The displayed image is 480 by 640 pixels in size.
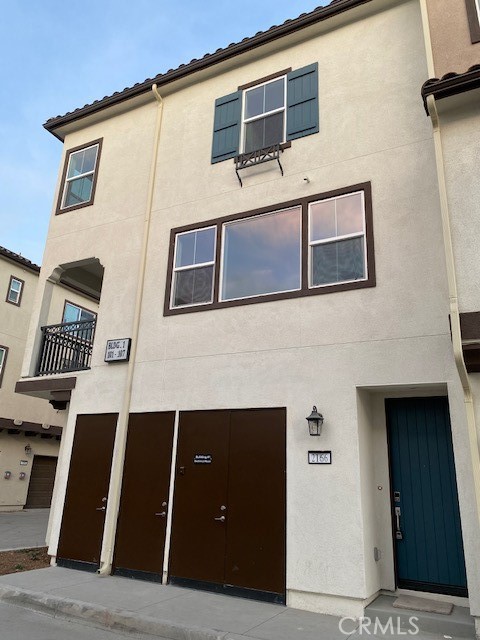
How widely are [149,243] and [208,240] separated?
1.37 m

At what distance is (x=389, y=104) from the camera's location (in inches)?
299

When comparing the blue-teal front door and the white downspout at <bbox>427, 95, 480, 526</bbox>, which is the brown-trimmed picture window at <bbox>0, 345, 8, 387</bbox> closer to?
the blue-teal front door

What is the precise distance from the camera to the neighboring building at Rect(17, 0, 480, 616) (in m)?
6.39

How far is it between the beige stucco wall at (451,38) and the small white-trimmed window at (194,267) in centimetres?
447

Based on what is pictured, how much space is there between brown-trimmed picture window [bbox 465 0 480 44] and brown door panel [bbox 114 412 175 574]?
23.8ft

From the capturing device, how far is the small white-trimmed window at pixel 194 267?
339 inches

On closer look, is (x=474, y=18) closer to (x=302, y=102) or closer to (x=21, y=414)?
(x=302, y=102)

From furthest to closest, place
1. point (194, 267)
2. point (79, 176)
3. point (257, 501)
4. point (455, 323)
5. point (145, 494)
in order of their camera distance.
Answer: point (79, 176)
point (194, 267)
point (145, 494)
point (257, 501)
point (455, 323)

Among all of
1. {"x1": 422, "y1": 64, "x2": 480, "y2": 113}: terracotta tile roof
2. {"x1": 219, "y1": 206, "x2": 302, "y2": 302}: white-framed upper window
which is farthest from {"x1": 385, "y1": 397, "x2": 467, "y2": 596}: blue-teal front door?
{"x1": 422, "y1": 64, "x2": 480, "y2": 113}: terracotta tile roof

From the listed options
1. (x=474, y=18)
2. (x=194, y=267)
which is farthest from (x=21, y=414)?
(x=474, y=18)

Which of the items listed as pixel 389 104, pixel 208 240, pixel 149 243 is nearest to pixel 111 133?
pixel 149 243

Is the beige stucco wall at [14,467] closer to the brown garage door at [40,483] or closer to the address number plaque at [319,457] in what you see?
the brown garage door at [40,483]

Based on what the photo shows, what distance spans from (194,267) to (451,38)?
17.6 ft

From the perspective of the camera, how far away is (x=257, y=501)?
22.5ft
